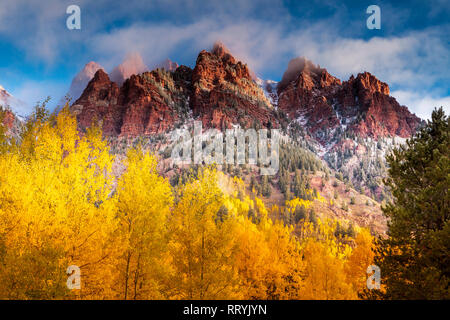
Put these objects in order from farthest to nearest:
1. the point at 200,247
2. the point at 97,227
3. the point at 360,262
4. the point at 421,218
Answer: the point at 360,262 < the point at 200,247 < the point at 421,218 < the point at 97,227

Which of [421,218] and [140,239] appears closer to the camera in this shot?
[140,239]

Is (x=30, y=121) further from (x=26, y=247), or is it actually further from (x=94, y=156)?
(x=26, y=247)

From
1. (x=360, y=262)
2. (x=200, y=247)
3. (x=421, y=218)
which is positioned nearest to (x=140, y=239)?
(x=200, y=247)

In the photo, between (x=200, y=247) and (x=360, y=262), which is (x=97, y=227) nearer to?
(x=200, y=247)

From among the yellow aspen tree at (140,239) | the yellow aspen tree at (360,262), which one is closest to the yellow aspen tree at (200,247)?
the yellow aspen tree at (140,239)

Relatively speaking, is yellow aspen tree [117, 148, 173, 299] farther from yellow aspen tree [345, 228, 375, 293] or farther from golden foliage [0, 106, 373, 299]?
yellow aspen tree [345, 228, 375, 293]

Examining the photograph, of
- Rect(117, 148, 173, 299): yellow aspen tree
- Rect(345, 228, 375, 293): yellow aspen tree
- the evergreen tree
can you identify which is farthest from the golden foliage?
Rect(345, 228, 375, 293): yellow aspen tree

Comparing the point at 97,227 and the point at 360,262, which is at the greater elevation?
the point at 97,227

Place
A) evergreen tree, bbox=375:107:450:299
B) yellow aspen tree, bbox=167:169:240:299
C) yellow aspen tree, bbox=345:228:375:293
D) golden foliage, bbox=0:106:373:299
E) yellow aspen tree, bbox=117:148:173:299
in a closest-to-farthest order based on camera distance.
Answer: golden foliage, bbox=0:106:373:299, evergreen tree, bbox=375:107:450:299, yellow aspen tree, bbox=117:148:173:299, yellow aspen tree, bbox=167:169:240:299, yellow aspen tree, bbox=345:228:375:293

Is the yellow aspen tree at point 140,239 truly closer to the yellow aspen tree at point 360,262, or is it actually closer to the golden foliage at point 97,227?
the golden foliage at point 97,227
